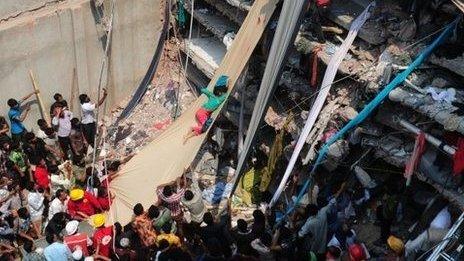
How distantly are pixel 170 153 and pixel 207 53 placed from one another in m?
3.23

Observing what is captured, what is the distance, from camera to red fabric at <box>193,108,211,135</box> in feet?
28.5

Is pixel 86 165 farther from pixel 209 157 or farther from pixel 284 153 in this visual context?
pixel 284 153

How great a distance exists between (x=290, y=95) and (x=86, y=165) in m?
3.43

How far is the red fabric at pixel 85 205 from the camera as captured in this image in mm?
8219

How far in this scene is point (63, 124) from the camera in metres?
10.0

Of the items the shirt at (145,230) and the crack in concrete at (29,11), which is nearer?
the shirt at (145,230)

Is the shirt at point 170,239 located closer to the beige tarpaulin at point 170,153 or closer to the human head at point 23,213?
the beige tarpaulin at point 170,153

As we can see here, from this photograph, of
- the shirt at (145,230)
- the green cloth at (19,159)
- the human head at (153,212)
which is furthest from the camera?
the green cloth at (19,159)

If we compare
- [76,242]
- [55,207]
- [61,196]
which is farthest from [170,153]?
[76,242]

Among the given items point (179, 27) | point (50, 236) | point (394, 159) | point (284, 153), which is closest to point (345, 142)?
point (394, 159)

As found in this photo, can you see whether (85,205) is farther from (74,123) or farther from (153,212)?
(74,123)

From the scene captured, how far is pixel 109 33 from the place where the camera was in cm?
1079

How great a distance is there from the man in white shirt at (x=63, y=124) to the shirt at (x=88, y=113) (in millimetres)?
237

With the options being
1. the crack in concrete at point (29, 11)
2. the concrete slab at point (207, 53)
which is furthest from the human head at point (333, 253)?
the crack in concrete at point (29, 11)
